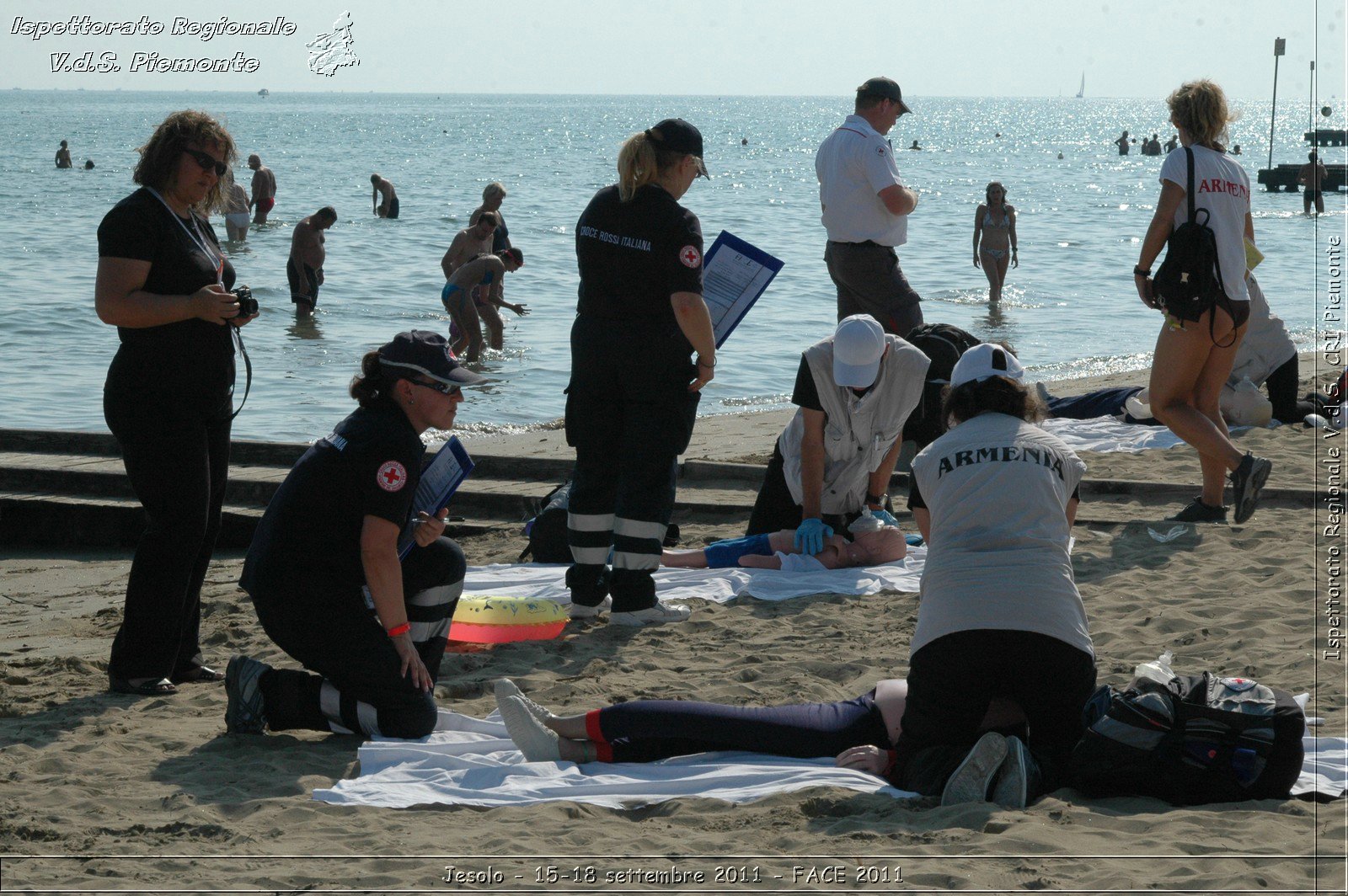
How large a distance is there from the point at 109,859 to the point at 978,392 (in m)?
2.48

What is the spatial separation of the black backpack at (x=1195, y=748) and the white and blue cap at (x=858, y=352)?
7.45ft

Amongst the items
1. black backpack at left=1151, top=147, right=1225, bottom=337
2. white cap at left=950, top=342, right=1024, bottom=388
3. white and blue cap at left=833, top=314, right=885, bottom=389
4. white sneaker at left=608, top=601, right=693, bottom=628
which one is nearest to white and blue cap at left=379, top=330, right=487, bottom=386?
white cap at left=950, top=342, right=1024, bottom=388

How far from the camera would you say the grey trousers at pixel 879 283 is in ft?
24.2

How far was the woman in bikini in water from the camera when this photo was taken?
17984 mm

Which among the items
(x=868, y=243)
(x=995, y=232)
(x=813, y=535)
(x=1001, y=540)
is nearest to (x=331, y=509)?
(x=1001, y=540)

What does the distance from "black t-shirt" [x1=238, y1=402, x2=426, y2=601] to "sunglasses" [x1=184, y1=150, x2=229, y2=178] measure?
3.65 ft

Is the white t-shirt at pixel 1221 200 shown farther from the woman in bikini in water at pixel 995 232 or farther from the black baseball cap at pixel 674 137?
the woman in bikini in water at pixel 995 232

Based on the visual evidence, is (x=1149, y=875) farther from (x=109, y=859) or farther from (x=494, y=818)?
(x=109, y=859)

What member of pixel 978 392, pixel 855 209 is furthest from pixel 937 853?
pixel 855 209

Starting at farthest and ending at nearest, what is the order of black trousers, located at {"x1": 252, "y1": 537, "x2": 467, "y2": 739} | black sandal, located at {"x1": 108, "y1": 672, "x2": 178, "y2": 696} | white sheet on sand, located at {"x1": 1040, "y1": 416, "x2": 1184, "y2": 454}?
white sheet on sand, located at {"x1": 1040, "y1": 416, "x2": 1184, "y2": 454} → black sandal, located at {"x1": 108, "y1": 672, "x2": 178, "y2": 696} → black trousers, located at {"x1": 252, "y1": 537, "x2": 467, "y2": 739}

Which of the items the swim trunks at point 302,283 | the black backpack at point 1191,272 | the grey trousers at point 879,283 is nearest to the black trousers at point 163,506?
the grey trousers at point 879,283

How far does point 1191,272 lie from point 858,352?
181 centimetres

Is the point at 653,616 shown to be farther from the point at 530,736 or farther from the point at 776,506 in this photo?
the point at 530,736

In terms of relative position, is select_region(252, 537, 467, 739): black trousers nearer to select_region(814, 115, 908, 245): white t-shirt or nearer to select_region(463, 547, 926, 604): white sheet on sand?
select_region(463, 547, 926, 604): white sheet on sand
